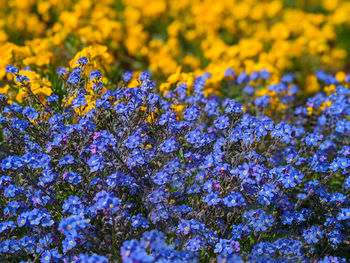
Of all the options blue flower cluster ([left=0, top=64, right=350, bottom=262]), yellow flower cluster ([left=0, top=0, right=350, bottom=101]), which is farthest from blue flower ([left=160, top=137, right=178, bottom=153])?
yellow flower cluster ([left=0, top=0, right=350, bottom=101])

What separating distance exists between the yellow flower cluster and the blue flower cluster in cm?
232

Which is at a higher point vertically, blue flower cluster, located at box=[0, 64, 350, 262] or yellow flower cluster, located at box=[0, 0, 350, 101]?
yellow flower cluster, located at box=[0, 0, 350, 101]

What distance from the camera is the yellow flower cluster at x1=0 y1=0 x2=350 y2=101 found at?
7422 mm

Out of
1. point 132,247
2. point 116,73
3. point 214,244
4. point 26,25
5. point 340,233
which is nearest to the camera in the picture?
point 132,247

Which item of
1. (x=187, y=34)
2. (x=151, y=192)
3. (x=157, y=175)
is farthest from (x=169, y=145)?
(x=187, y=34)

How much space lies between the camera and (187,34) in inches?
339

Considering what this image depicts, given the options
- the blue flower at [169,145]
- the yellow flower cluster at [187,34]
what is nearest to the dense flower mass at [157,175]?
the blue flower at [169,145]

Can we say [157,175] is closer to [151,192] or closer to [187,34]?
[151,192]

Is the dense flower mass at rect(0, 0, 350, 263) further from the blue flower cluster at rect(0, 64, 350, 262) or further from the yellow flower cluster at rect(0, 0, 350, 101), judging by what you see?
the yellow flower cluster at rect(0, 0, 350, 101)

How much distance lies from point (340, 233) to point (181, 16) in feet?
20.2

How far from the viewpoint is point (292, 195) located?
16.4 feet

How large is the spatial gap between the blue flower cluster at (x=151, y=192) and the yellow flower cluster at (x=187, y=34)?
7.61 ft

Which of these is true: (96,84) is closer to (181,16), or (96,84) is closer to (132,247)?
(132,247)

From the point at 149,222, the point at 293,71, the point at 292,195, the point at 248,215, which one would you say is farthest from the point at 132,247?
the point at 293,71
